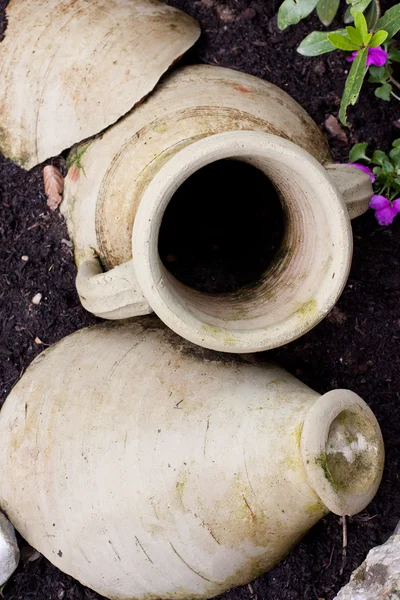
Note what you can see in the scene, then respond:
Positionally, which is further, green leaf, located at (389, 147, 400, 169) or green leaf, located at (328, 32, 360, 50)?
green leaf, located at (389, 147, 400, 169)

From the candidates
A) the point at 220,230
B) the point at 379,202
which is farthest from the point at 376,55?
the point at 220,230

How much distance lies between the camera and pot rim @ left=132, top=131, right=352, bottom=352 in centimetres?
127

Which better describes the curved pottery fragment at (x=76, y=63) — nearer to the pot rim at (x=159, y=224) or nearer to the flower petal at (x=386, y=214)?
the pot rim at (x=159, y=224)

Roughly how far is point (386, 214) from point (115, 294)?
0.77 m

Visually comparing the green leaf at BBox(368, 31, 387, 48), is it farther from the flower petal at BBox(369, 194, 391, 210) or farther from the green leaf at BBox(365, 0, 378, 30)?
the flower petal at BBox(369, 194, 391, 210)

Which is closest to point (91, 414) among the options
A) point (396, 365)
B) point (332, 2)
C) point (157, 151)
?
point (157, 151)

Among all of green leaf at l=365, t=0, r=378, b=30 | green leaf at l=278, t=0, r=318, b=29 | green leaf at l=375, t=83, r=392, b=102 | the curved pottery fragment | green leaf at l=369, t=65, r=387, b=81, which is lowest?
green leaf at l=375, t=83, r=392, b=102

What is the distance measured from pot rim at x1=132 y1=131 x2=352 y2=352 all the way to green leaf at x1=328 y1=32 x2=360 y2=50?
379 millimetres

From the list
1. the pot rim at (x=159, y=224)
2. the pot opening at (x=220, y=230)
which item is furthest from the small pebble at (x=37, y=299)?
the pot rim at (x=159, y=224)

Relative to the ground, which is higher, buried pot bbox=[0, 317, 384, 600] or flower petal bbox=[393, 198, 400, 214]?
buried pot bbox=[0, 317, 384, 600]

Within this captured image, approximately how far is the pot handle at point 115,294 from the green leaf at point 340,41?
625 mm

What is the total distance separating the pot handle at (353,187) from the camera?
149cm

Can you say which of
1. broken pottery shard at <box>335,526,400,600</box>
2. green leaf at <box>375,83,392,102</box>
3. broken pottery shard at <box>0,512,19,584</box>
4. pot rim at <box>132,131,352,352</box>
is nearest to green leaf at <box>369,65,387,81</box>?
green leaf at <box>375,83,392,102</box>

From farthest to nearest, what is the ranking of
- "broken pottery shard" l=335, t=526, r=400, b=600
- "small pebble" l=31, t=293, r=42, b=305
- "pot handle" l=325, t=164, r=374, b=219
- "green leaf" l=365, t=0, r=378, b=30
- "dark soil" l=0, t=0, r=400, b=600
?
"small pebble" l=31, t=293, r=42, b=305, "dark soil" l=0, t=0, r=400, b=600, "green leaf" l=365, t=0, r=378, b=30, "pot handle" l=325, t=164, r=374, b=219, "broken pottery shard" l=335, t=526, r=400, b=600
